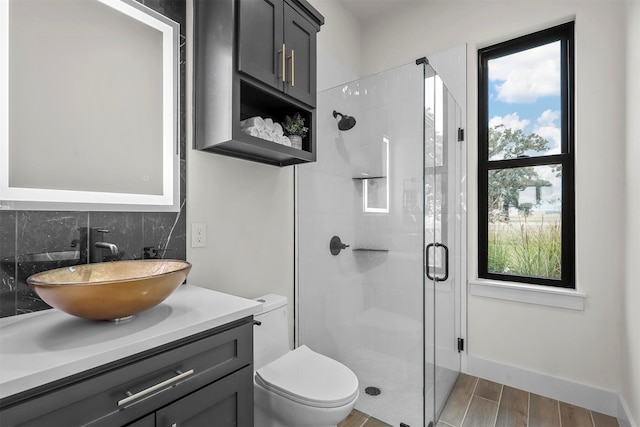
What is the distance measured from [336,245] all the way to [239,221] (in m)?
0.80

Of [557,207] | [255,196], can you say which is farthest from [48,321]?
[557,207]

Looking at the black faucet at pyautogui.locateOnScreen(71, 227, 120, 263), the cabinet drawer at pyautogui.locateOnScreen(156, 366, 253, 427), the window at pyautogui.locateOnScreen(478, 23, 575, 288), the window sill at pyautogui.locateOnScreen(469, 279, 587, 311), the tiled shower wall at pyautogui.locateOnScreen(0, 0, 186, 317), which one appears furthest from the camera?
the window at pyautogui.locateOnScreen(478, 23, 575, 288)

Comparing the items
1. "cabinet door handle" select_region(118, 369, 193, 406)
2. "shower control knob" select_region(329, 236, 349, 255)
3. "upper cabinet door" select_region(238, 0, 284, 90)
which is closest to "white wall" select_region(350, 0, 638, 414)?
"shower control knob" select_region(329, 236, 349, 255)

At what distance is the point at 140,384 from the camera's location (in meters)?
0.79

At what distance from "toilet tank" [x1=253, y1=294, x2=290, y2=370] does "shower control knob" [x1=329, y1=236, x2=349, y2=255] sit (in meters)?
0.66

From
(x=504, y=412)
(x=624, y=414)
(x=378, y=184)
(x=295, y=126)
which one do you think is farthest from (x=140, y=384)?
(x=624, y=414)

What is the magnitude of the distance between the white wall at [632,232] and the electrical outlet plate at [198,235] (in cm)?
218

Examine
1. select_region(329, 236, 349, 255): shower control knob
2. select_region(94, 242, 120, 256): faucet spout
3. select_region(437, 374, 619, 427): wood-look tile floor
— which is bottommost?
select_region(437, 374, 619, 427): wood-look tile floor

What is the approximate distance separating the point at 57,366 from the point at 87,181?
0.79m

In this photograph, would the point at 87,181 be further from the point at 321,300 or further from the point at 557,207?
the point at 557,207

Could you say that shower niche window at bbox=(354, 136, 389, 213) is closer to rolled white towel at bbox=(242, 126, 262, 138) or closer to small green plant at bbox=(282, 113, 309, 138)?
small green plant at bbox=(282, 113, 309, 138)

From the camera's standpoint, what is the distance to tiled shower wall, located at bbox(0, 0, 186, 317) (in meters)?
0.99

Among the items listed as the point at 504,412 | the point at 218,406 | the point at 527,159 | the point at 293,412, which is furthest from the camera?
the point at 527,159

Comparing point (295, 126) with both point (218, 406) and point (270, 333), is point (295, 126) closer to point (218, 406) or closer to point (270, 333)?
point (270, 333)
